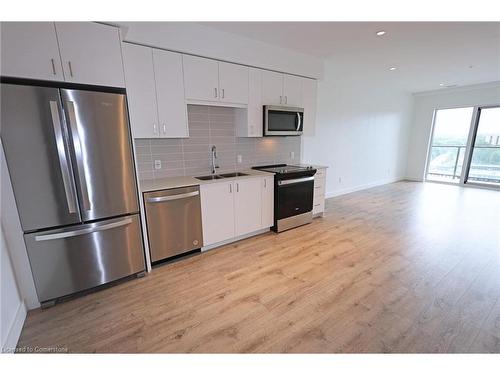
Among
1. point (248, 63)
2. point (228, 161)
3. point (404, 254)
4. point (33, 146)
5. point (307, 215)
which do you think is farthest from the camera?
point (307, 215)

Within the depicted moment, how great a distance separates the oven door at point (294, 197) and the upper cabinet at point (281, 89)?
48.5 inches

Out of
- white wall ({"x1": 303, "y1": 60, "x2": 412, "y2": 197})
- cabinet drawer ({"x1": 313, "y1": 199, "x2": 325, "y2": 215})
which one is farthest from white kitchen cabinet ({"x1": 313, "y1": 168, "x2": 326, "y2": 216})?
white wall ({"x1": 303, "y1": 60, "x2": 412, "y2": 197})

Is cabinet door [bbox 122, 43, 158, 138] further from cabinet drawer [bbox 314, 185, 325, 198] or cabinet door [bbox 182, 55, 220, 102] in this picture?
cabinet drawer [bbox 314, 185, 325, 198]

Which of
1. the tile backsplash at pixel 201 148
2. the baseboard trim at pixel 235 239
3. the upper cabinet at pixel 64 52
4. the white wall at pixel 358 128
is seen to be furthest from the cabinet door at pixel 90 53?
the white wall at pixel 358 128

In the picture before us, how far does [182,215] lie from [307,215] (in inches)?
82.9

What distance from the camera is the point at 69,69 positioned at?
188 centimetres

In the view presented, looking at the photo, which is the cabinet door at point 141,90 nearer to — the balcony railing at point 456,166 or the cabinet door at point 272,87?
the cabinet door at point 272,87

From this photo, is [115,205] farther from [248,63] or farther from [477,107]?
[477,107]

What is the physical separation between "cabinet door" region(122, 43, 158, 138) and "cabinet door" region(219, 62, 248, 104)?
86cm

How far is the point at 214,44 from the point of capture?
2.81 meters

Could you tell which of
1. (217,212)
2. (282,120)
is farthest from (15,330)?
(282,120)

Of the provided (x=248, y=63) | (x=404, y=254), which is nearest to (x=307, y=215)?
(x=404, y=254)

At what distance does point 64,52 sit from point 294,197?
305 centimetres

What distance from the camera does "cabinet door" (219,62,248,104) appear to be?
2986 millimetres
